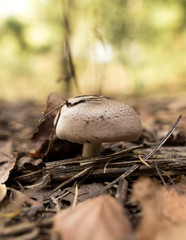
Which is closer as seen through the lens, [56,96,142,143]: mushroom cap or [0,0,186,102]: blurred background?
[56,96,142,143]: mushroom cap

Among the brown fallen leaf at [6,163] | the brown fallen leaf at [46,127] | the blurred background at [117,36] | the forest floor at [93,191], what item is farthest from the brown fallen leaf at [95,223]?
the blurred background at [117,36]

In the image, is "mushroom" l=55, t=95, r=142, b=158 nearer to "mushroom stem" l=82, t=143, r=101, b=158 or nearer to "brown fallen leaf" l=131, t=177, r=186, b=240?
"mushroom stem" l=82, t=143, r=101, b=158

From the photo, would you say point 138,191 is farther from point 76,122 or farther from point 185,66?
point 185,66

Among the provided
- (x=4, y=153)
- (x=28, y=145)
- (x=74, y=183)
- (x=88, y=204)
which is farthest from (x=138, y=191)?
(x=28, y=145)

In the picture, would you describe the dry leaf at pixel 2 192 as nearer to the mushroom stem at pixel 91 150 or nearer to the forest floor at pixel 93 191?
the forest floor at pixel 93 191

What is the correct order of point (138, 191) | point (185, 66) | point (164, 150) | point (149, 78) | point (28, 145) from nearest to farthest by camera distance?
point (138, 191) → point (164, 150) → point (28, 145) → point (185, 66) → point (149, 78)

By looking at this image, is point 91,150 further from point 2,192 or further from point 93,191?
point 2,192

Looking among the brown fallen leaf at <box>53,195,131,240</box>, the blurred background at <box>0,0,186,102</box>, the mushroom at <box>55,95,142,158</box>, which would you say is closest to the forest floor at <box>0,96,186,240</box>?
the brown fallen leaf at <box>53,195,131,240</box>
